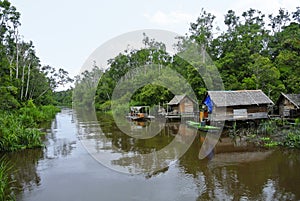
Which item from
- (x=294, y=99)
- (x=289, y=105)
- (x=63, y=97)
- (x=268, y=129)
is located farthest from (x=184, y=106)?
(x=63, y=97)

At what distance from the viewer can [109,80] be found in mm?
54562

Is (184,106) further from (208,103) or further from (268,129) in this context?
(268,129)

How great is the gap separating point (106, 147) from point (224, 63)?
22.3 meters

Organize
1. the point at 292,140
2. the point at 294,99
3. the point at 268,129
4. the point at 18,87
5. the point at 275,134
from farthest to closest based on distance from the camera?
the point at 18,87, the point at 294,99, the point at 268,129, the point at 275,134, the point at 292,140

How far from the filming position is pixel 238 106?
22031 millimetres

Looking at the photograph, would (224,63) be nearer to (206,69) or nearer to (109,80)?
(206,69)

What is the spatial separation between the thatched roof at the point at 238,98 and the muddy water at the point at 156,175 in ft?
19.1

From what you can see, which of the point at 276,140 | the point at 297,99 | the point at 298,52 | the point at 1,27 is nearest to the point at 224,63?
the point at 298,52

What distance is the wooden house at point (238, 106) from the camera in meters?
21.6

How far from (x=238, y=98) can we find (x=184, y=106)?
9662 millimetres

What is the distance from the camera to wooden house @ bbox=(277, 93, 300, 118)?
65.1 feet

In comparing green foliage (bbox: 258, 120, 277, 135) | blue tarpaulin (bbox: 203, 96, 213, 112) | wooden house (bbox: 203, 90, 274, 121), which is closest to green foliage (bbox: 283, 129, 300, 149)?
green foliage (bbox: 258, 120, 277, 135)

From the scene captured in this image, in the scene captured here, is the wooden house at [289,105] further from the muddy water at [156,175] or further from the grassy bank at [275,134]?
the muddy water at [156,175]

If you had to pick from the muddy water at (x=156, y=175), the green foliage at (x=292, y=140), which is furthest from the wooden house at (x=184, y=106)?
the green foliage at (x=292, y=140)
